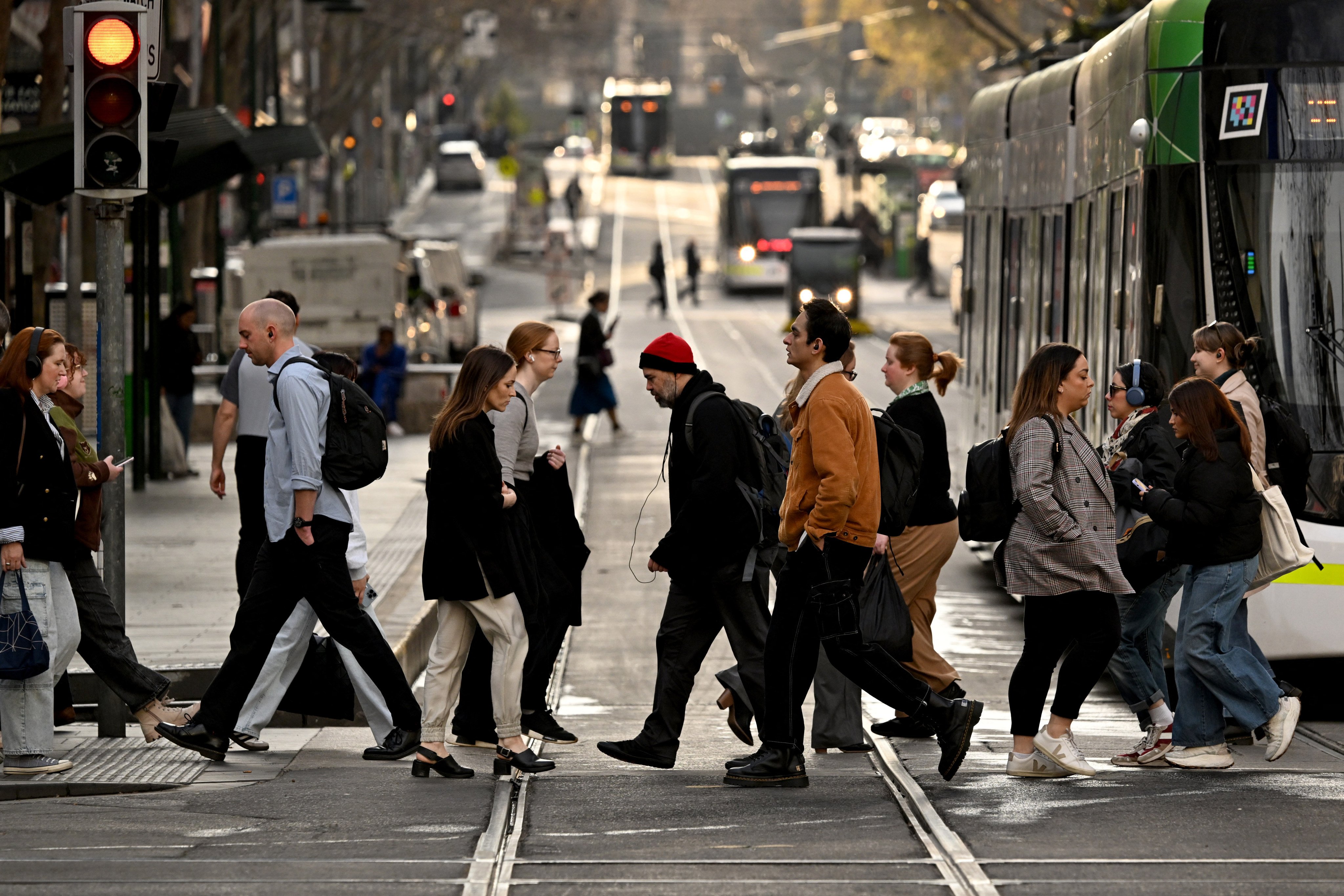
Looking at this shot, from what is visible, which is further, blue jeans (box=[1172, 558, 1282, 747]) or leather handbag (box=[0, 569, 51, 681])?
blue jeans (box=[1172, 558, 1282, 747])

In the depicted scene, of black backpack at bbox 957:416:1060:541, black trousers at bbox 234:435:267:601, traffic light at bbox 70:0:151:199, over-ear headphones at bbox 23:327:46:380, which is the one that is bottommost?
black trousers at bbox 234:435:267:601

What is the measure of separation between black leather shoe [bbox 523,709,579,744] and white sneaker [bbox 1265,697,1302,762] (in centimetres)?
281

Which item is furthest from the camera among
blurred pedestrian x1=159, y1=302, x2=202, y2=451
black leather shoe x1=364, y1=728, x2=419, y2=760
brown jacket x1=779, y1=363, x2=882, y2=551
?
blurred pedestrian x1=159, y1=302, x2=202, y2=451

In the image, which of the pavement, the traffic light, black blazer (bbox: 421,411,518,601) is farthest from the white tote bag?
the traffic light

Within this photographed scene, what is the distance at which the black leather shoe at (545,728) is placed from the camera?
Answer: 8.95 m

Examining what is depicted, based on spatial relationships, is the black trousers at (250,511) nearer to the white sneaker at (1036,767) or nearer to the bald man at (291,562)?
the bald man at (291,562)

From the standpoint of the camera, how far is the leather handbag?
785 cm

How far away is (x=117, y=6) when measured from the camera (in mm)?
8539

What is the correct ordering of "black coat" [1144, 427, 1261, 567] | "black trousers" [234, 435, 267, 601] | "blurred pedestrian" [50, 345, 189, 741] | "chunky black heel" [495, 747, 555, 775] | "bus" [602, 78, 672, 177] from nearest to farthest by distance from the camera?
1. "chunky black heel" [495, 747, 555, 775]
2. "black coat" [1144, 427, 1261, 567]
3. "blurred pedestrian" [50, 345, 189, 741]
4. "black trousers" [234, 435, 267, 601]
5. "bus" [602, 78, 672, 177]

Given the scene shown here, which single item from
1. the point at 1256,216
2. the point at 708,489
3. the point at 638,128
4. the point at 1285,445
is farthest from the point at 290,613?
the point at 638,128

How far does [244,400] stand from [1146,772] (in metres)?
4.63

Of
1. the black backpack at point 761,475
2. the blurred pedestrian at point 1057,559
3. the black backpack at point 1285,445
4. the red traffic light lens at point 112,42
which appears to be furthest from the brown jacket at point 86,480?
the black backpack at point 1285,445

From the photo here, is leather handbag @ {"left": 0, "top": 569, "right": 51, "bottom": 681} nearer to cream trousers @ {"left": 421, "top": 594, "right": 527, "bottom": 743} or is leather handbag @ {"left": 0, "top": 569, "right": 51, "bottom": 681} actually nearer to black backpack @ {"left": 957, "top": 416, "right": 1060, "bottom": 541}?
cream trousers @ {"left": 421, "top": 594, "right": 527, "bottom": 743}

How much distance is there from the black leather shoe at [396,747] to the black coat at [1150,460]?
2882 millimetres
